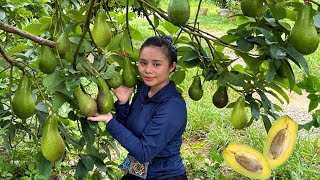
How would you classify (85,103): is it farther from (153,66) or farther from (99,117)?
(153,66)

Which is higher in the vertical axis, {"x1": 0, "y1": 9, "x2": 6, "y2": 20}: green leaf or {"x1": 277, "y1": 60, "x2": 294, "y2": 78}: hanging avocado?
{"x1": 277, "y1": 60, "x2": 294, "y2": 78}: hanging avocado

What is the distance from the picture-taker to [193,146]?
3570 mm

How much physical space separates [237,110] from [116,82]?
0.44 metres

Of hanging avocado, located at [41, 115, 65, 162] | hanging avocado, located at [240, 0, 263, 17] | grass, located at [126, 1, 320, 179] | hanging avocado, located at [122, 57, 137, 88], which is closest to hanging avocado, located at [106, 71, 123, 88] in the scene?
hanging avocado, located at [122, 57, 137, 88]

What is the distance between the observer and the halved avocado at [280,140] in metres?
1.50

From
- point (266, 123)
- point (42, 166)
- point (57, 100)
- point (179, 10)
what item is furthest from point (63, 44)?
point (266, 123)

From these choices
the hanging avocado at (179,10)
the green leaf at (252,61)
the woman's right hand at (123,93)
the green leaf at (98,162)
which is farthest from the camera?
the green leaf at (98,162)

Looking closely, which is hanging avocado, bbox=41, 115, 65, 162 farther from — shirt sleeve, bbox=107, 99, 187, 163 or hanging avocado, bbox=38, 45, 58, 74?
shirt sleeve, bbox=107, 99, 187, 163

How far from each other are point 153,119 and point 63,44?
58 cm

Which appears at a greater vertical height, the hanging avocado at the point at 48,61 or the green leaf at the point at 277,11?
the green leaf at the point at 277,11

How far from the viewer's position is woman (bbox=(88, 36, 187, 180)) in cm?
179

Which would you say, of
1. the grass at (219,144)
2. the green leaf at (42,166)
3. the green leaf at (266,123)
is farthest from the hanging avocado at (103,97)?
the grass at (219,144)

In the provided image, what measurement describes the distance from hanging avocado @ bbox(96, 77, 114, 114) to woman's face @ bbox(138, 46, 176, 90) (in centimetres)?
38

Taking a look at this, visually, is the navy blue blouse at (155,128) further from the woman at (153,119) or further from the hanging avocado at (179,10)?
the hanging avocado at (179,10)
